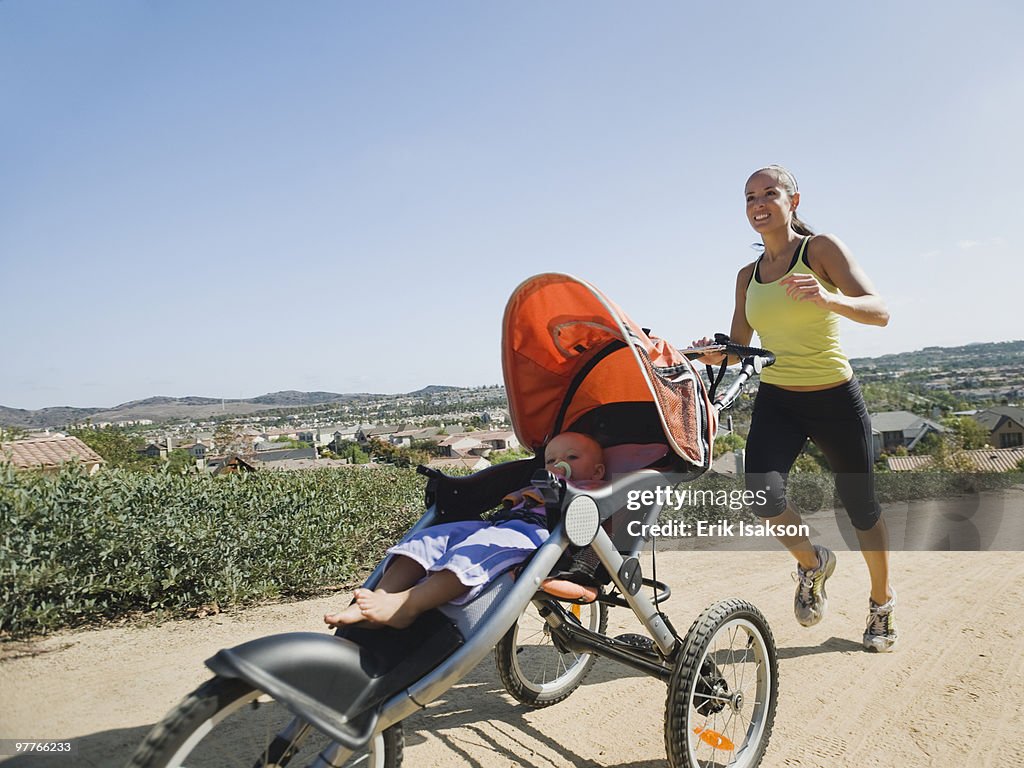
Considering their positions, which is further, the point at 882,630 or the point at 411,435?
the point at 411,435

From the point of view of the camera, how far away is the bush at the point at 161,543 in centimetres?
Answer: 365

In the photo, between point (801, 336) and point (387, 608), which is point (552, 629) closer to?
point (387, 608)

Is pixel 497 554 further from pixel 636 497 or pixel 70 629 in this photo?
pixel 70 629

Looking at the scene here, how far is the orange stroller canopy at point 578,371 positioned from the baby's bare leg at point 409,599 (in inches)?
38.2

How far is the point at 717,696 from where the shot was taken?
8.13 ft

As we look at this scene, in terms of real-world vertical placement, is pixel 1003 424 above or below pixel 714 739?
above

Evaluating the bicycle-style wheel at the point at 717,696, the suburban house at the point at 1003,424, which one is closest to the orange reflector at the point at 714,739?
the bicycle-style wheel at the point at 717,696

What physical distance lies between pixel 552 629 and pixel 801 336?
73.8 inches

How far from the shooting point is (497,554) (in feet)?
7.16

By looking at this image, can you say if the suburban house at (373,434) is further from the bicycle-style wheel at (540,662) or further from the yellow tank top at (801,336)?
the yellow tank top at (801,336)

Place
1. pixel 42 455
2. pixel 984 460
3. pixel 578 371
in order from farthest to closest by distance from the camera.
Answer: pixel 984 460 < pixel 42 455 < pixel 578 371

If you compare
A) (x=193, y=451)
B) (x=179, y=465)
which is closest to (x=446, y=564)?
(x=179, y=465)

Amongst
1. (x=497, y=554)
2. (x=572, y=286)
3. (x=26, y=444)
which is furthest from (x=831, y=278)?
(x=26, y=444)

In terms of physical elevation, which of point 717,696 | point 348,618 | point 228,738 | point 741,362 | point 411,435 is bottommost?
point 411,435
